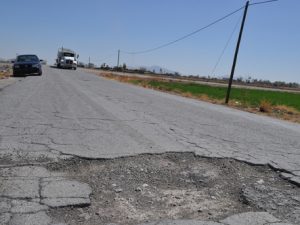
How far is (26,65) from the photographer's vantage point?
29.3 m

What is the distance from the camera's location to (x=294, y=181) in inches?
211

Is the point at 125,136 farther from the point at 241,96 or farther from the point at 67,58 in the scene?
the point at 67,58

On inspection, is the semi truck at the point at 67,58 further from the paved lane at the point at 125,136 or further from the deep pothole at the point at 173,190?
the deep pothole at the point at 173,190

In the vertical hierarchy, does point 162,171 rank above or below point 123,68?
A: above

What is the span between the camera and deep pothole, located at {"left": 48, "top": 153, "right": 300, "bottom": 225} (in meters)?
4.00

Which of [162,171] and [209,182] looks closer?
[209,182]

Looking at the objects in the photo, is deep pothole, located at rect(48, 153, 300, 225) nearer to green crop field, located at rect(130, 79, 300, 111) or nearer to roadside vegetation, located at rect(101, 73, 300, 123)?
roadside vegetation, located at rect(101, 73, 300, 123)

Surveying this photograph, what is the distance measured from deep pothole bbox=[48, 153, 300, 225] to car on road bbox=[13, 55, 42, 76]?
2500 cm

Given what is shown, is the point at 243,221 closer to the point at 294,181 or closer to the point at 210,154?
the point at 294,181

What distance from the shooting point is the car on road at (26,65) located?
29.2m

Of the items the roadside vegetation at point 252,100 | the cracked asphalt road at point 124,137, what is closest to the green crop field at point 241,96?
the roadside vegetation at point 252,100

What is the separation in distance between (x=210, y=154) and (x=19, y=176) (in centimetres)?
301

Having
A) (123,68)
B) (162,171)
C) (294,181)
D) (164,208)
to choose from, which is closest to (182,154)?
(162,171)

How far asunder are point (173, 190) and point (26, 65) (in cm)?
2653
